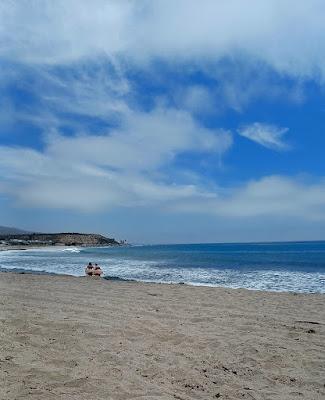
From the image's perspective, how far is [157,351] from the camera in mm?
6543

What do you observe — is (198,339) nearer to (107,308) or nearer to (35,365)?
(35,365)

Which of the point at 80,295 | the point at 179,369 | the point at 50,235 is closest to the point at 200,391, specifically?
the point at 179,369

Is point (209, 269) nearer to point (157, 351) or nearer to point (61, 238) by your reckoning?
point (157, 351)

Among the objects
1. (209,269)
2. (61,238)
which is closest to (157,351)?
(209,269)

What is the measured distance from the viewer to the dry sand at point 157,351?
4.96 metres

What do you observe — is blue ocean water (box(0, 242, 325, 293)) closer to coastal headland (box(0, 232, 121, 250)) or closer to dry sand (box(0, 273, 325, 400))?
dry sand (box(0, 273, 325, 400))

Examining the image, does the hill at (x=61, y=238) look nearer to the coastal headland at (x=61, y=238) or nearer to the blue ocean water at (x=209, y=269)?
the coastal headland at (x=61, y=238)

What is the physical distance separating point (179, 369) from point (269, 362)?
4.97ft

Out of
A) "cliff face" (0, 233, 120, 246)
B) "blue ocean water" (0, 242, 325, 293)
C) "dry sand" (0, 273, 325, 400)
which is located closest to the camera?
"dry sand" (0, 273, 325, 400)

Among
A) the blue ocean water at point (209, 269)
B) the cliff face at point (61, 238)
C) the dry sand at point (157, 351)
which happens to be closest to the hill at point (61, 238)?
the cliff face at point (61, 238)

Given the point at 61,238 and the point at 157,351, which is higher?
the point at 61,238

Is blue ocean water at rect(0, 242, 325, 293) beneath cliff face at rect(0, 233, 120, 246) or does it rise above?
beneath

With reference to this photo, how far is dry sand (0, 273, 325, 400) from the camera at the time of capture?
16.3 ft

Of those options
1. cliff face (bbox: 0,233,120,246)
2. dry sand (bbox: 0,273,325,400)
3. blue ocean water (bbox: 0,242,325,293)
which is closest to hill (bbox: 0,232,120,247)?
cliff face (bbox: 0,233,120,246)
